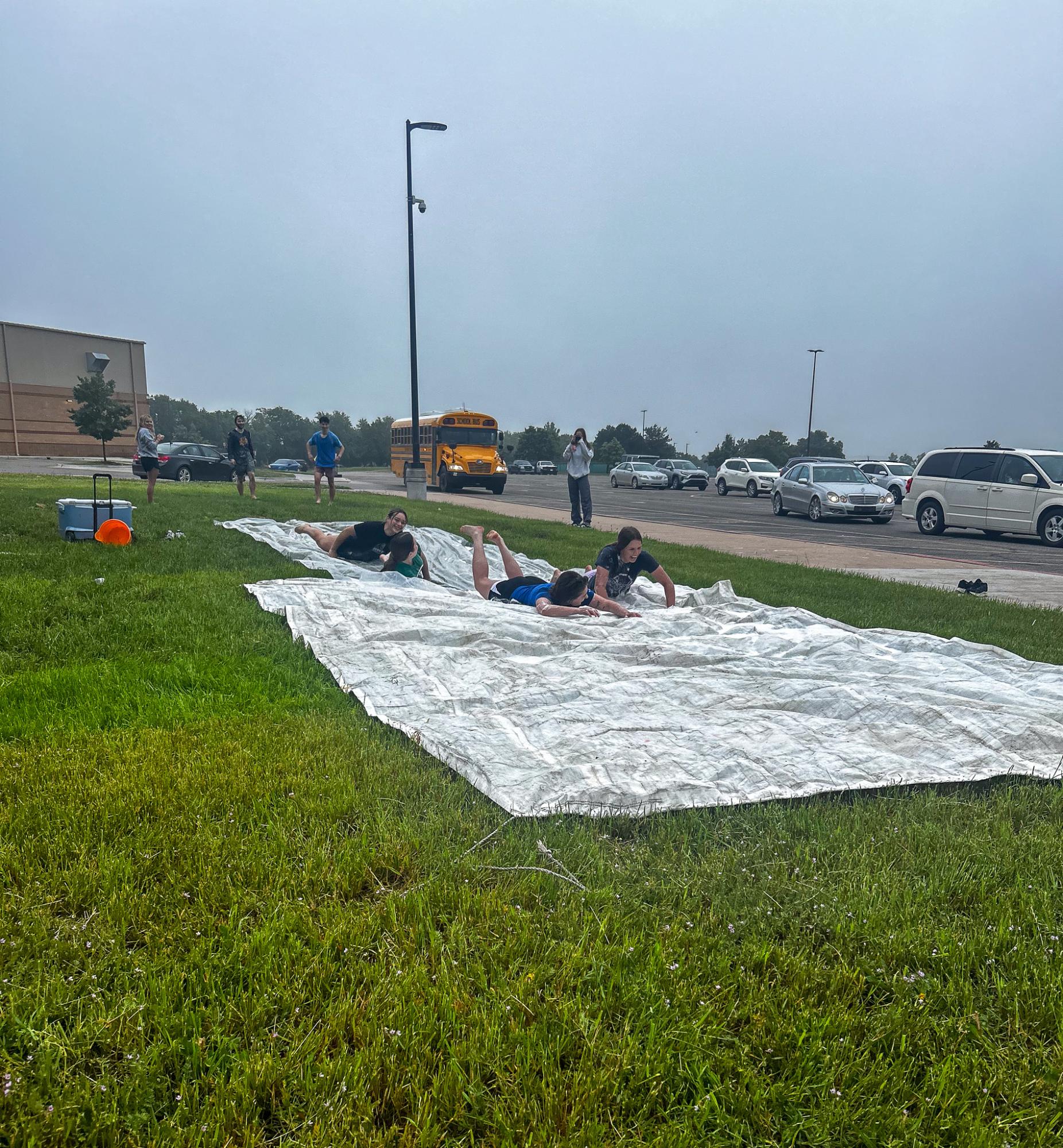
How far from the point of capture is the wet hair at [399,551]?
30.1 ft

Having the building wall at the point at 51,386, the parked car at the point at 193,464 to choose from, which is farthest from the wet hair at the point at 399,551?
the building wall at the point at 51,386

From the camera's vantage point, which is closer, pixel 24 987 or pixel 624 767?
pixel 24 987

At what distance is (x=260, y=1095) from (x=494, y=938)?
0.76 m

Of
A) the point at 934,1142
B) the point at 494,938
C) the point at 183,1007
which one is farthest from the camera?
the point at 494,938

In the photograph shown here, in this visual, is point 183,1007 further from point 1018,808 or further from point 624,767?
point 1018,808

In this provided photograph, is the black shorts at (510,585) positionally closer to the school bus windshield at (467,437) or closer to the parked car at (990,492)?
the parked car at (990,492)

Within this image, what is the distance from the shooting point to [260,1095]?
72.4 inches

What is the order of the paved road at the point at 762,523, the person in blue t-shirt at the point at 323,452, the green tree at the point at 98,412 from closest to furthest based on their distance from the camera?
the paved road at the point at 762,523 < the person in blue t-shirt at the point at 323,452 < the green tree at the point at 98,412

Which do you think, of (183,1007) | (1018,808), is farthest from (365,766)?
(1018,808)

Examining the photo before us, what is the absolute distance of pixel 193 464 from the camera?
2956 cm

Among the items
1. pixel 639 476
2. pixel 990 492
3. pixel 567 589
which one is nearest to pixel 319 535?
pixel 567 589

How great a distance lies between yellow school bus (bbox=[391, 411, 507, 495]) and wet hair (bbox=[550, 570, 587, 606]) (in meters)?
22.1

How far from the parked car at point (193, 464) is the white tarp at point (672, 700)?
80.0 ft

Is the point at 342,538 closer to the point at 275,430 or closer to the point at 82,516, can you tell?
the point at 82,516
